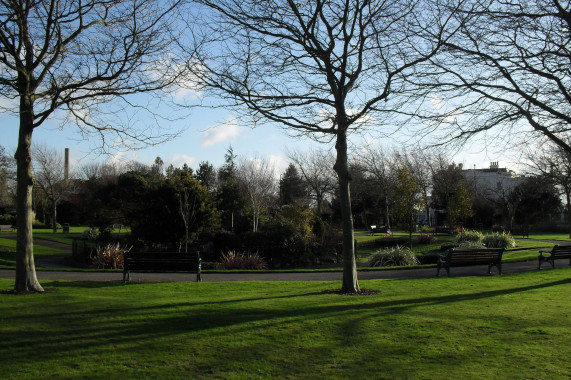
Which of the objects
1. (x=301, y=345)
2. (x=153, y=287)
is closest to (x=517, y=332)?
(x=301, y=345)

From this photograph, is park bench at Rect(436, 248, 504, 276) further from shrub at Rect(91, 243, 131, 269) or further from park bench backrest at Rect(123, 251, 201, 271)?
shrub at Rect(91, 243, 131, 269)

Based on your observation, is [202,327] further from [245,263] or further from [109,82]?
[245,263]

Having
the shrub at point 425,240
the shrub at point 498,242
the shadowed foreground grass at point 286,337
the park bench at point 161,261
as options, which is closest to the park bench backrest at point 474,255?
the shadowed foreground grass at point 286,337

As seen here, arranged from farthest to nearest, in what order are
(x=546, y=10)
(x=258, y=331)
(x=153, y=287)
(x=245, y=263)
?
(x=245, y=263) < (x=153, y=287) < (x=546, y=10) < (x=258, y=331)

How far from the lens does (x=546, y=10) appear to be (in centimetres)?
891

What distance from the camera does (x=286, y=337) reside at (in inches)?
235

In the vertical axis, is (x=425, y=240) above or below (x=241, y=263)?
above

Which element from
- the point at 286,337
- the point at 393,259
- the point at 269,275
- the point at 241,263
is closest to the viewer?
the point at 286,337

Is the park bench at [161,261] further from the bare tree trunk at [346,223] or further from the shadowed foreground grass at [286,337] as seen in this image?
the bare tree trunk at [346,223]

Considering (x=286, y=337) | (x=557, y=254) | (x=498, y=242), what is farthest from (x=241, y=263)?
(x=498, y=242)

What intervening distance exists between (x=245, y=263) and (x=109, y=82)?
36.9 ft

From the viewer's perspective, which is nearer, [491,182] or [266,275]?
[266,275]

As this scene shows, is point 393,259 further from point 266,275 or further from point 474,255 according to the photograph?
point 266,275

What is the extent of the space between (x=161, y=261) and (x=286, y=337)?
8.35 meters
